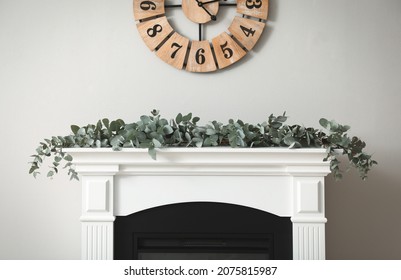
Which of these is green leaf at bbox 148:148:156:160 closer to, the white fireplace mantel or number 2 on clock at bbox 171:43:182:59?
the white fireplace mantel

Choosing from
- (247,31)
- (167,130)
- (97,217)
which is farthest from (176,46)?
(97,217)

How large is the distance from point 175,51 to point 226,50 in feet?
0.84

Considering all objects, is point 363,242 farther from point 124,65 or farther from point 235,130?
point 124,65

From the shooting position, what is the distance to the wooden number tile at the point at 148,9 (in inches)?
96.7

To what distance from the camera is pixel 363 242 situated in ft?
7.96

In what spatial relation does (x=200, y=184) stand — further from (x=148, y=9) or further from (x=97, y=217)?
(x=148, y=9)

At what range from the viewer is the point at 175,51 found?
2.45 m

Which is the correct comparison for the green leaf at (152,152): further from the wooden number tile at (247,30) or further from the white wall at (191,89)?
the wooden number tile at (247,30)

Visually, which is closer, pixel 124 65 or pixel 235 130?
pixel 235 130

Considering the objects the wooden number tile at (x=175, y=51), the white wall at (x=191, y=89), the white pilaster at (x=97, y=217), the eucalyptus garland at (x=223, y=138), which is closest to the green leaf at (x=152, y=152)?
the eucalyptus garland at (x=223, y=138)

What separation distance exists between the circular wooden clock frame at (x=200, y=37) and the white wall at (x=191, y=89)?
0.06 meters

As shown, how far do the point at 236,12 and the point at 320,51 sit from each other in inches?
18.4
